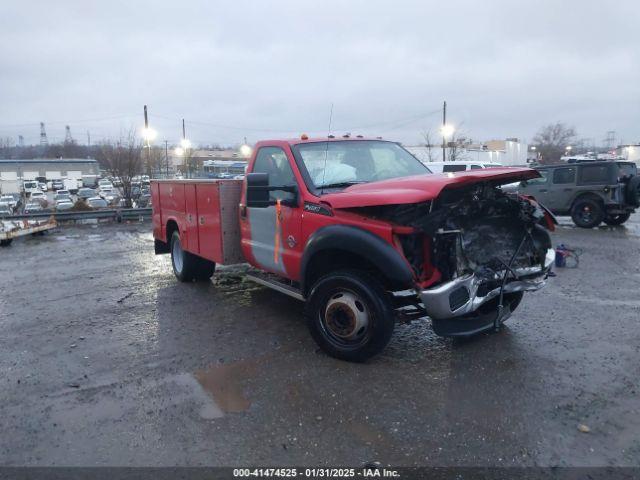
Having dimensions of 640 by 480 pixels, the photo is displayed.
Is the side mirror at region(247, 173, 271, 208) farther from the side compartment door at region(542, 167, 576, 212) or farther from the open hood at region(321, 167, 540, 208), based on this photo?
the side compartment door at region(542, 167, 576, 212)

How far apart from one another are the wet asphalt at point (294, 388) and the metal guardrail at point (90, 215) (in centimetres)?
1024

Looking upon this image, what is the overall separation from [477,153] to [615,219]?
103ft

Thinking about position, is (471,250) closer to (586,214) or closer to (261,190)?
(261,190)

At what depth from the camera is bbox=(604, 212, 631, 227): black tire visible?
46.2 ft

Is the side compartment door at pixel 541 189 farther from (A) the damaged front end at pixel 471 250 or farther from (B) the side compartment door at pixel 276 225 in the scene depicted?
(B) the side compartment door at pixel 276 225

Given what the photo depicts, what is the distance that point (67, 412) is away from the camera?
147 inches

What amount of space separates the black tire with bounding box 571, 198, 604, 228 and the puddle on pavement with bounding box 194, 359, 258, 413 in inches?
483

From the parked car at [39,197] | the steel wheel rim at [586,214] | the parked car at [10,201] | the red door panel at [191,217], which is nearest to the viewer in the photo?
the red door panel at [191,217]

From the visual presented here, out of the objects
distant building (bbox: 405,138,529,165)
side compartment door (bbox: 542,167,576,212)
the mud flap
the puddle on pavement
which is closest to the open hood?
the mud flap

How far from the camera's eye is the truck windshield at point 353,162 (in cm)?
504

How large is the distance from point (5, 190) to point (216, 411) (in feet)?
201

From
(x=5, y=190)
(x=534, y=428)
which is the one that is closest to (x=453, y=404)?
(x=534, y=428)

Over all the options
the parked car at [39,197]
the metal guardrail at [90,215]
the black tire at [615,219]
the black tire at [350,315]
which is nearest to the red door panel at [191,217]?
the black tire at [350,315]

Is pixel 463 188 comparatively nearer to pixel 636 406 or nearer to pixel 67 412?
pixel 636 406
